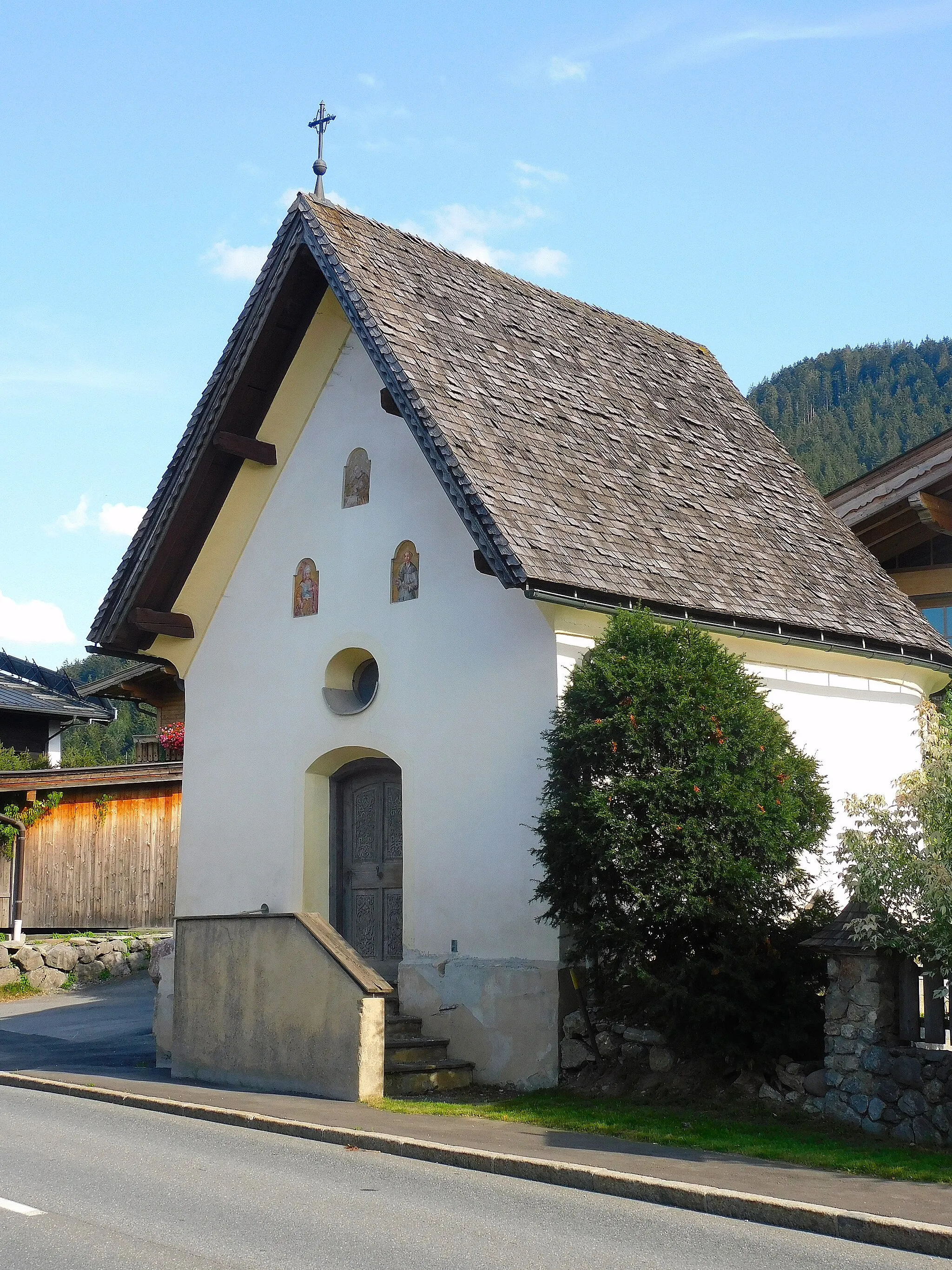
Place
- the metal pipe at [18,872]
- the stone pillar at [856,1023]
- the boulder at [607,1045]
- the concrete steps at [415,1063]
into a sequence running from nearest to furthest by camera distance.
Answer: the stone pillar at [856,1023]
the boulder at [607,1045]
the concrete steps at [415,1063]
the metal pipe at [18,872]

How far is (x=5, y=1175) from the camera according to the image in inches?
363

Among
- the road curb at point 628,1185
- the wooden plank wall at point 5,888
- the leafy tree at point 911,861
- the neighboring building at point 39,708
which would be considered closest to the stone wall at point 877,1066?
the leafy tree at point 911,861

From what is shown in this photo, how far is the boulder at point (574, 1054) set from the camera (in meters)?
13.0

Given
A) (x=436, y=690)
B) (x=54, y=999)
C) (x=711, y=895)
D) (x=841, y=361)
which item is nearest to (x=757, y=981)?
(x=711, y=895)

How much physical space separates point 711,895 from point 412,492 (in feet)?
18.4

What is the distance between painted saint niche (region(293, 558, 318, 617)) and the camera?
1636 cm

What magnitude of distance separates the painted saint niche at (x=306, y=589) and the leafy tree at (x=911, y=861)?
23.4 ft

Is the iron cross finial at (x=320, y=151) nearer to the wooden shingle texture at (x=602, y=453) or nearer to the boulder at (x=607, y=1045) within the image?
the wooden shingle texture at (x=602, y=453)

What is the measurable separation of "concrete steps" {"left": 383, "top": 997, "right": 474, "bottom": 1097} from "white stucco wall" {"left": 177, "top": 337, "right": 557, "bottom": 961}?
786mm

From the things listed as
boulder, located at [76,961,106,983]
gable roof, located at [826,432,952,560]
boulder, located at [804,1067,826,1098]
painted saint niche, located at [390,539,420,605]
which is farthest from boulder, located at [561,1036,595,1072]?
boulder, located at [76,961,106,983]

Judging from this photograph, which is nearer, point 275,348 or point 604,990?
point 604,990

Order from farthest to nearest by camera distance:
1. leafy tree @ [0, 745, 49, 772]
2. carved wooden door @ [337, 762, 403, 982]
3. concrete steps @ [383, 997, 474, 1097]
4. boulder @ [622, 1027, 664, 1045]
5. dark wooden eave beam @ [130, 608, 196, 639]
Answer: leafy tree @ [0, 745, 49, 772]
dark wooden eave beam @ [130, 608, 196, 639]
carved wooden door @ [337, 762, 403, 982]
concrete steps @ [383, 997, 474, 1097]
boulder @ [622, 1027, 664, 1045]

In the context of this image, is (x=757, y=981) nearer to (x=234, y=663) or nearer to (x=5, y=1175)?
(x=5, y=1175)

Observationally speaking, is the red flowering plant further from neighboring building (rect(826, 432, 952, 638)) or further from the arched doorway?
neighboring building (rect(826, 432, 952, 638))
